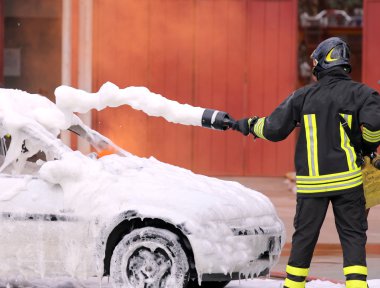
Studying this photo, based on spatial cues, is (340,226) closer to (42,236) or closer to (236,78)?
(42,236)

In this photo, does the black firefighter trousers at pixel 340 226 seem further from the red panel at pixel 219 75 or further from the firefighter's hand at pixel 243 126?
the red panel at pixel 219 75

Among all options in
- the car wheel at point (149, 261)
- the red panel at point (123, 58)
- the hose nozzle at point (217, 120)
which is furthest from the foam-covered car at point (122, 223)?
the red panel at point (123, 58)

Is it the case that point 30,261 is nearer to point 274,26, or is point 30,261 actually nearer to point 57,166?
point 57,166

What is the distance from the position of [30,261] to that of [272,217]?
68.1 inches

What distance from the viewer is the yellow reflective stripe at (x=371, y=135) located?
734 centimetres

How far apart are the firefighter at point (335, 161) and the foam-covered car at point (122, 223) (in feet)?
2.10

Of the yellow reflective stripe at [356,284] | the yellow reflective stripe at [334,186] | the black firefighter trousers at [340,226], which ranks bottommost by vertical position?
the yellow reflective stripe at [356,284]

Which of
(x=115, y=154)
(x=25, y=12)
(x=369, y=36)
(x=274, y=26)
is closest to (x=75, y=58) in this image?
(x=25, y=12)

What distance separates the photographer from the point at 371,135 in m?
7.35

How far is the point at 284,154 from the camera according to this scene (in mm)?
19656

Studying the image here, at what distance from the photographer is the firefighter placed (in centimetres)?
736

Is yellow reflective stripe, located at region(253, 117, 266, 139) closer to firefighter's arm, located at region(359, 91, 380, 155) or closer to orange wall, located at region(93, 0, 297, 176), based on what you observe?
firefighter's arm, located at region(359, 91, 380, 155)

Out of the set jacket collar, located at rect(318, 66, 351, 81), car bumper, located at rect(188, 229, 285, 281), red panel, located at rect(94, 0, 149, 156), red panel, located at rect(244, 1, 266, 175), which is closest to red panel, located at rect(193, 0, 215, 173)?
red panel, located at rect(244, 1, 266, 175)

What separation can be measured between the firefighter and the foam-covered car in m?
0.64
